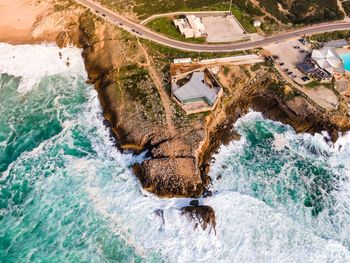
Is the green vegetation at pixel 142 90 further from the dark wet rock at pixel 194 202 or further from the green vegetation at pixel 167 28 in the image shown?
the dark wet rock at pixel 194 202

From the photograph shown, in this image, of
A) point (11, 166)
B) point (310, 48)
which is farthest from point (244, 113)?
point (11, 166)

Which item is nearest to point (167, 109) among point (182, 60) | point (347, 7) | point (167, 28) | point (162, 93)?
point (162, 93)

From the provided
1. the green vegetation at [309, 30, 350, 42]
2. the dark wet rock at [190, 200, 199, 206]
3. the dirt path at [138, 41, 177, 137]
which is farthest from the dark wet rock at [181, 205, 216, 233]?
the green vegetation at [309, 30, 350, 42]

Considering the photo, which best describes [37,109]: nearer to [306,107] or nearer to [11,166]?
[11,166]

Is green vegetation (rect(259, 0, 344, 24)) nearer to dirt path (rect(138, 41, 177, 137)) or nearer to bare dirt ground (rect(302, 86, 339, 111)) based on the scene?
bare dirt ground (rect(302, 86, 339, 111))

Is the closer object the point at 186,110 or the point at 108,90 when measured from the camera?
the point at 186,110

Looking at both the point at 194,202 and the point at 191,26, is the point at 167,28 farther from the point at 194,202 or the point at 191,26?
the point at 194,202
